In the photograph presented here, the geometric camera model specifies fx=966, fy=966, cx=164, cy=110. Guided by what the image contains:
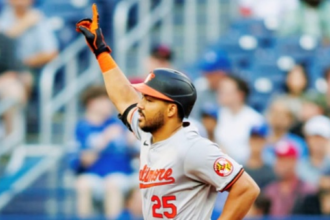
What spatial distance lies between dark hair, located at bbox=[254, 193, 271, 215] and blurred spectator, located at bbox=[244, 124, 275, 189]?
6.6 inches

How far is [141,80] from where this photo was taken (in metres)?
9.40

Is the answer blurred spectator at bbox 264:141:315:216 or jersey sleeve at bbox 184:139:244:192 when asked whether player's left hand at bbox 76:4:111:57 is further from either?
blurred spectator at bbox 264:141:315:216

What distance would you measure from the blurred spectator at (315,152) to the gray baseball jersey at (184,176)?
3621 mm

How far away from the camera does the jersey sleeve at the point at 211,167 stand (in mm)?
5164

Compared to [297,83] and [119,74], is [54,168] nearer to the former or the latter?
[297,83]

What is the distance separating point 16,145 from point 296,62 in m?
3.31

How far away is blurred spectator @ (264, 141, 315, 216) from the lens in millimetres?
8594

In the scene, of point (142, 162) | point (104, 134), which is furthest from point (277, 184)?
point (142, 162)

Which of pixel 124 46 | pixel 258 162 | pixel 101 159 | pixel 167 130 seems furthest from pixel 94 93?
pixel 167 130

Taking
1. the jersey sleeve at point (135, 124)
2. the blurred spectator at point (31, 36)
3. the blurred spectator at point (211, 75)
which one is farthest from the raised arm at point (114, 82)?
the blurred spectator at point (31, 36)

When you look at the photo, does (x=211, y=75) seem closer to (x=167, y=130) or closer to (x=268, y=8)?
(x=268, y=8)

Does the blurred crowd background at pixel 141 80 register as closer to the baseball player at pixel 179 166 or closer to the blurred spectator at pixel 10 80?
the blurred spectator at pixel 10 80

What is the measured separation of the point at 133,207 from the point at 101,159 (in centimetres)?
62

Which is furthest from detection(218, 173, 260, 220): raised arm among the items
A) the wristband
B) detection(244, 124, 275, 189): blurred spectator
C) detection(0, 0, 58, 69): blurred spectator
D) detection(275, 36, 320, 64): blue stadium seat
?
detection(275, 36, 320, 64): blue stadium seat
